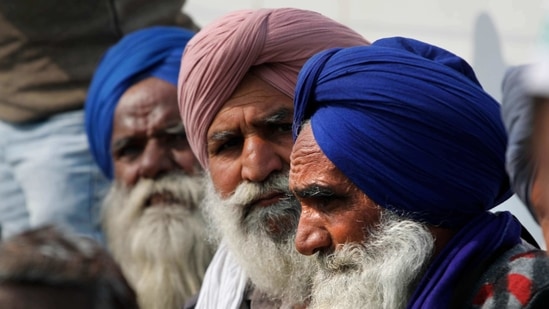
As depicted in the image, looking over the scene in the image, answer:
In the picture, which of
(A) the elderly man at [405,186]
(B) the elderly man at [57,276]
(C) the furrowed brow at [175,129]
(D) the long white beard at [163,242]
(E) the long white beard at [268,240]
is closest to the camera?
(B) the elderly man at [57,276]

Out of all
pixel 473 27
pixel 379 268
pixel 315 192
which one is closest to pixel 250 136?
pixel 315 192

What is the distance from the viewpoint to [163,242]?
565cm

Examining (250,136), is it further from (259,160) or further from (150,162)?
(150,162)

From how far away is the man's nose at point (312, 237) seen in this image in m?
3.75

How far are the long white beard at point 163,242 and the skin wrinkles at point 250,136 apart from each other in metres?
0.99

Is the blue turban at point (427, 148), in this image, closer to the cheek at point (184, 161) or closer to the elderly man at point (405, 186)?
the elderly man at point (405, 186)

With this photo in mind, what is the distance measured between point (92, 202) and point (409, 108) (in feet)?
9.14

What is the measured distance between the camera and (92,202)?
20.0 feet

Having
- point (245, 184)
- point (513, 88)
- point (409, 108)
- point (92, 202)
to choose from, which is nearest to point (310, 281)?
point (245, 184)

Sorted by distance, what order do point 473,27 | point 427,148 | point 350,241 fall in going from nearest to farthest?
point 427,148 → point 350,241 → point 473,27

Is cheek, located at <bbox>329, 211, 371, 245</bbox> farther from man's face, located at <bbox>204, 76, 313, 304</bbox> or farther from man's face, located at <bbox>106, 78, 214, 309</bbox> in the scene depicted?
man's face, located at <bbox>106, 78, 214, 309</bbox>

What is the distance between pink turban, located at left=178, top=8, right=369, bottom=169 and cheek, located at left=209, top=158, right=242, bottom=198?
0.47 ft

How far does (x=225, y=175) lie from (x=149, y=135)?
117cm

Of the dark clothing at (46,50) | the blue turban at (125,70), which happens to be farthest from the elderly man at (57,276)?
the dark clothing at (46,50)
